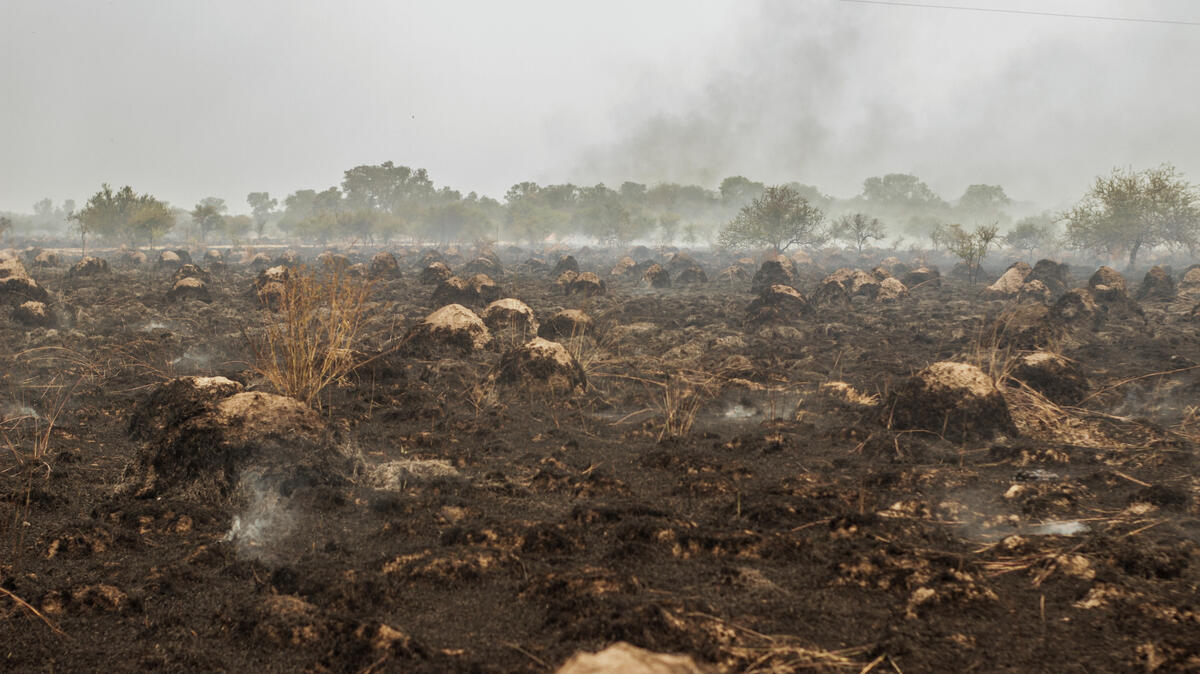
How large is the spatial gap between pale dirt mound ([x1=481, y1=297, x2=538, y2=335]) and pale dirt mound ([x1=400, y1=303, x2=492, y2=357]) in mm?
1348

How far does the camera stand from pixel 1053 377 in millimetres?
9086

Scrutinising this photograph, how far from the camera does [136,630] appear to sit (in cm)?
349

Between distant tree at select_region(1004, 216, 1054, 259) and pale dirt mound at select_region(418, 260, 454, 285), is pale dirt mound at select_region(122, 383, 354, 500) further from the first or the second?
distant tree at select_region(1004, 216, 1054, 259)

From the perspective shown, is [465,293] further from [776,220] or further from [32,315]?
[776,220]

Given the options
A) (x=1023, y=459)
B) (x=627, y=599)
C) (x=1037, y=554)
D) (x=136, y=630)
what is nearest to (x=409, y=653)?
(x=627, y=599)

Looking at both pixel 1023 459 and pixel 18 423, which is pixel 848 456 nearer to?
pixel 1023 459

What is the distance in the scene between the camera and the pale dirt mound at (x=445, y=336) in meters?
11.7

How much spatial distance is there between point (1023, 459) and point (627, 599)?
5.26m

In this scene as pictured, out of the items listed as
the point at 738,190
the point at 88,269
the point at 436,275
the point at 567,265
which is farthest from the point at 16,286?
the point at 738,190

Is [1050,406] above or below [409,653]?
above

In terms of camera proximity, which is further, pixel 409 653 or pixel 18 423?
pixel 18 423

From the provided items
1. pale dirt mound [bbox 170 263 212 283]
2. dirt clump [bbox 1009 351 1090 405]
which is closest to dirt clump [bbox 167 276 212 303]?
pale dirt mound [bbox 170 263 212 283]

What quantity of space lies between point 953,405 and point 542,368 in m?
5.65

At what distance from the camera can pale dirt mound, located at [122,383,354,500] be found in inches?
216
